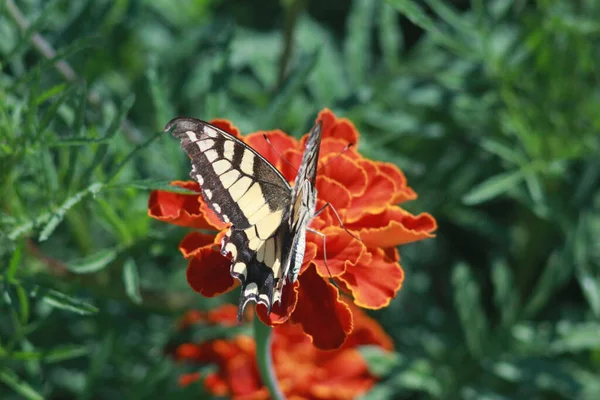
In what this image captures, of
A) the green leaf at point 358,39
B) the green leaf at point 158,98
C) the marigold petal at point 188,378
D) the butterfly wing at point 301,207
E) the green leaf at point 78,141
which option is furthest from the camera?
the green leaf at point 358,39

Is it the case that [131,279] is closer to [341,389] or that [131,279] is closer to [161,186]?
[161,186]

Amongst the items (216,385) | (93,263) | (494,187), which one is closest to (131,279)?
(93,263)

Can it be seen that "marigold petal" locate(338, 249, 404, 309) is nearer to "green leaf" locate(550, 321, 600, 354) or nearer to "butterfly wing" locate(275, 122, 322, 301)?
"butterfly wing" locate(275, 122, 322, 301)

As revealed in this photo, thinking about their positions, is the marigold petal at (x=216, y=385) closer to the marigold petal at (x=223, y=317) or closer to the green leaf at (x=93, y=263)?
the marigold petal at (x=223, y=317)

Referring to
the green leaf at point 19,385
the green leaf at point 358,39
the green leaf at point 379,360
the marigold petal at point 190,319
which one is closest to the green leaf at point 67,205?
the green leaf at point 19,385

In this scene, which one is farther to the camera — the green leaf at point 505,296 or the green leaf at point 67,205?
the green leaf at point 505,296
